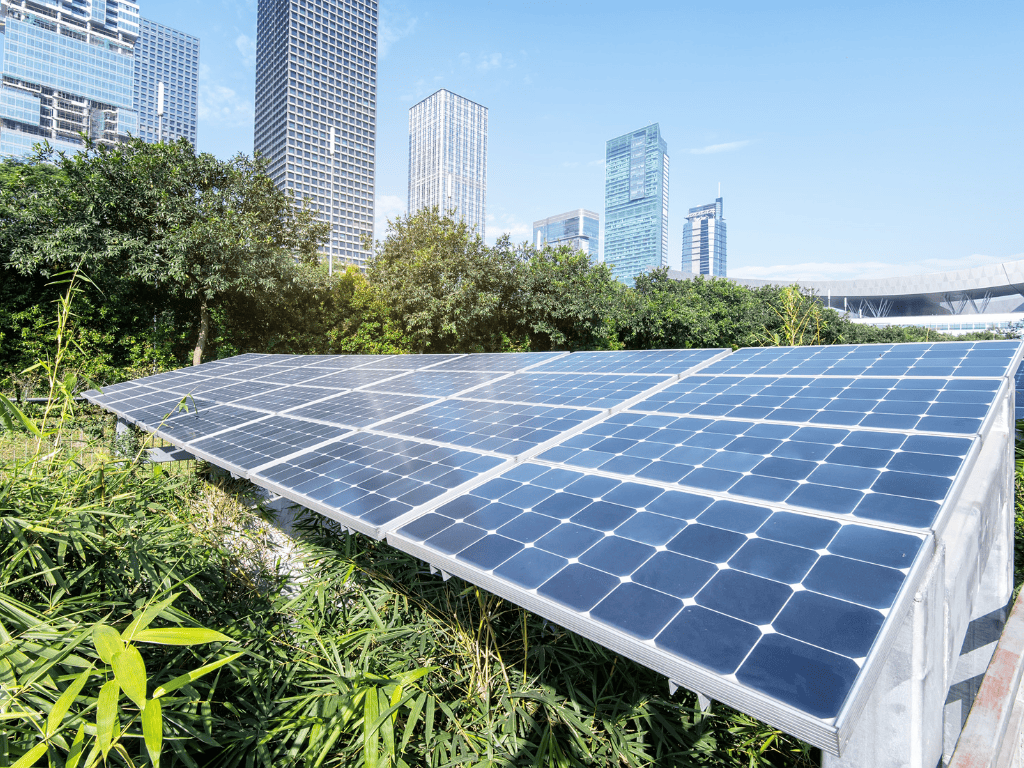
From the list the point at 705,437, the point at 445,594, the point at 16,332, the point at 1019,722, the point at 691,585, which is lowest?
the point at 445,594

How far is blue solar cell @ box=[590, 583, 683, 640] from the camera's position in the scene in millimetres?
2018

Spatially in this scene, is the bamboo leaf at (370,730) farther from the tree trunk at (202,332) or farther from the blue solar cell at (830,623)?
the tree trunk at (202,332)

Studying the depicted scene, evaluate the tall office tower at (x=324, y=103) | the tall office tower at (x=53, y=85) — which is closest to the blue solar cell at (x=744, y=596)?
the tall office tower at (x=53, y=85)

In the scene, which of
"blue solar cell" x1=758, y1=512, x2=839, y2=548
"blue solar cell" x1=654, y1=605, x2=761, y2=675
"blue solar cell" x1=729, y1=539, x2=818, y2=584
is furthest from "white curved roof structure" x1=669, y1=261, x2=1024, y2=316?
"blue solar cell" x1=654, y1=605, x2=761, y2=675

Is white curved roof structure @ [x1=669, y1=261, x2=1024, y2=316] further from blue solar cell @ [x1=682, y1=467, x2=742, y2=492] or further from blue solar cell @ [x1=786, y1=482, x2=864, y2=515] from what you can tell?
blue solar cell @ [x1=786, y1=482, x2=864, y2=515]

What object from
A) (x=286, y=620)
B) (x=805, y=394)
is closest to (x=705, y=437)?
(x=805, y=394)

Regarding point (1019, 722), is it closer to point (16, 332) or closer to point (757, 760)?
point (757, 760)

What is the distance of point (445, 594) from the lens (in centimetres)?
446

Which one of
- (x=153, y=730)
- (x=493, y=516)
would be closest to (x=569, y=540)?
(x=493, y=516)

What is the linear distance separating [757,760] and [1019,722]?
1356 mm

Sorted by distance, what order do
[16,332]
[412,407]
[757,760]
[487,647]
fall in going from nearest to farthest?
[757,760]
[487,647]
[412,407]
[16,332]

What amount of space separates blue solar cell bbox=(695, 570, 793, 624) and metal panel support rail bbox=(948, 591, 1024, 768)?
66 centimetres

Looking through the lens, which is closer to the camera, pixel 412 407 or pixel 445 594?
pixel 445 594

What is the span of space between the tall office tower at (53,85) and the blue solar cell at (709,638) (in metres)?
107
